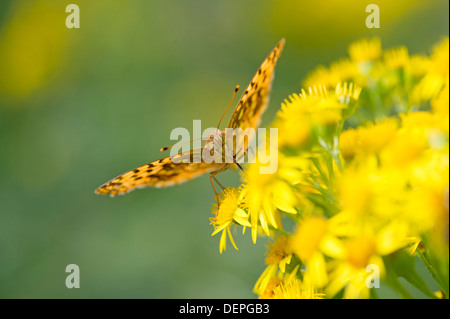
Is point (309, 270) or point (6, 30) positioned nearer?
point (309, 270)

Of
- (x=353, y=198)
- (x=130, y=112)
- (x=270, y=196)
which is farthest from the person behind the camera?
(x=130, y=112)

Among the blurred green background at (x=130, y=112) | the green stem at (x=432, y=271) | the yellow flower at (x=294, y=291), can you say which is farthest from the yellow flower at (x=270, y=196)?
the blurred green background at (x=130, y=112)

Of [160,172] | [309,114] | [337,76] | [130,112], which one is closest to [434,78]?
[337,76]

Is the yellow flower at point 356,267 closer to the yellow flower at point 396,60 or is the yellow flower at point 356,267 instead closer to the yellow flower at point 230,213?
the yellow flower at point 230,213

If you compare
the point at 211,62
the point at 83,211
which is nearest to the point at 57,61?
the point at 211,62

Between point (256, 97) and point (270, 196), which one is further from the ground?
point (256, 97)

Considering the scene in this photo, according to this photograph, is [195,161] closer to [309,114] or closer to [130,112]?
[309,114]
